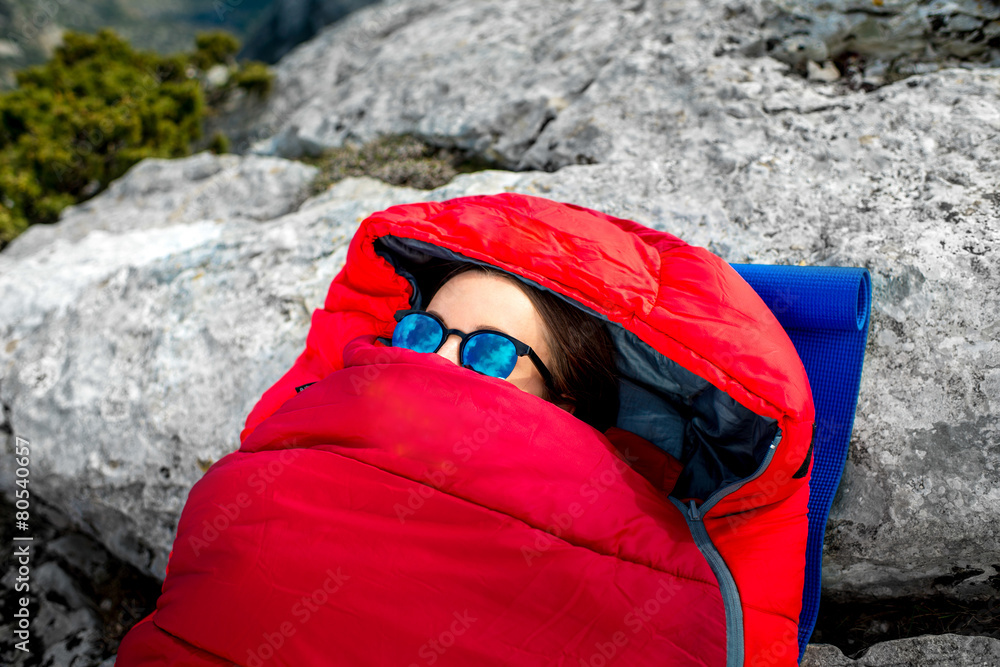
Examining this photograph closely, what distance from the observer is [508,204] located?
1.89m

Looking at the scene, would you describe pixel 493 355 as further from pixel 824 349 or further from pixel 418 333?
pixel 824 349

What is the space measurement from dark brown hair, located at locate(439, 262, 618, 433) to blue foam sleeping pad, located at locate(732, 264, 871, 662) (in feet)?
2.04

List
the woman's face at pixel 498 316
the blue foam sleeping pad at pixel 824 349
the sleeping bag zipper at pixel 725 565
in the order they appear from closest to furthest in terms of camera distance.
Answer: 1. the sleeping bag zipper at pixel 725 565
2. the woman's face at pixel 498 316
3. the blue foam sleeping pad at pixel 824 349

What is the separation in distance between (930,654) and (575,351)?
1.39 m

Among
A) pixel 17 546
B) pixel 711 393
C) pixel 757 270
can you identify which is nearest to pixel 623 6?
pixel 757 270

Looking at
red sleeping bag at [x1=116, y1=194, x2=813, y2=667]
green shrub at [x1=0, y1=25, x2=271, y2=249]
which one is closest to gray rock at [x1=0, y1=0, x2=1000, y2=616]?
red sleeping bag at [x1=116, y1=194, x2=813, y2=667]

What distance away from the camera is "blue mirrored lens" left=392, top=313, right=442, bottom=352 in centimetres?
175

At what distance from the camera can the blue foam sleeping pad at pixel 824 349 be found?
72.2 inches

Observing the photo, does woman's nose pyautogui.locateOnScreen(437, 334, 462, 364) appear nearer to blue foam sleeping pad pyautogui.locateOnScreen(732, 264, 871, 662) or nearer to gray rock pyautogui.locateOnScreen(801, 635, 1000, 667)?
blue foam sleeping pad pyautogui.locateOnScreen(732, 264, 871, 662)

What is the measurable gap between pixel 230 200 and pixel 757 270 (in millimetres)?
3499

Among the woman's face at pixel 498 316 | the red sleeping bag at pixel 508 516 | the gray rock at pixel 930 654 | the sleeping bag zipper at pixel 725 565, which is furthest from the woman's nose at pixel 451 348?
the gray rock at pixel 930 654

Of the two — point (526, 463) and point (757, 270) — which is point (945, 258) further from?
point (526, 463)

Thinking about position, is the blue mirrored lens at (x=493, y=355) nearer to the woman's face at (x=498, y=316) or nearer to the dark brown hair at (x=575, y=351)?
the woman's face at (x=498, y=316)

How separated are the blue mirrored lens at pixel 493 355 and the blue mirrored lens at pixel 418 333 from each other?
139 mm
